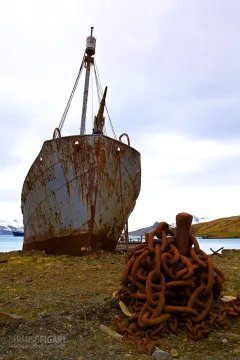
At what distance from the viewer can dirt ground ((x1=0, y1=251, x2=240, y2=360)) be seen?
306 centimetres

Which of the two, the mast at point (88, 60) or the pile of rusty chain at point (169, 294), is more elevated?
the mast at point (88, 60)

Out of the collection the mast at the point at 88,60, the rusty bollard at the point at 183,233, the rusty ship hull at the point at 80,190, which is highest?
the mast at the point at 88,60

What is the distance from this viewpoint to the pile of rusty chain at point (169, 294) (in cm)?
342

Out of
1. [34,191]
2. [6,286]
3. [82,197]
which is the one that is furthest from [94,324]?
[34,191]

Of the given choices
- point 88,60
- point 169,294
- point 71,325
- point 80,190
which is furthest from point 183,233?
point 88,60

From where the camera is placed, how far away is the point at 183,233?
13.9 feet

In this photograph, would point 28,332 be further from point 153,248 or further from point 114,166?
point 114,166

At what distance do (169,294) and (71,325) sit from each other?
3.70ft

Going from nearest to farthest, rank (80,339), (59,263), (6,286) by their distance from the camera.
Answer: (80,339)
(6,286)
(59,263)

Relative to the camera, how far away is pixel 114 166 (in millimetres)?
11930

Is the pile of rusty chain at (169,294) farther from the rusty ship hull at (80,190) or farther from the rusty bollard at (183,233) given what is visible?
the rusty ship hull at (80,190)

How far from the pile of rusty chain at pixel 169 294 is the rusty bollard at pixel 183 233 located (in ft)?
0.04

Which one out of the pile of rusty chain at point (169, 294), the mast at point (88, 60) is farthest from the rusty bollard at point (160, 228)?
the mast at point (88, 60)

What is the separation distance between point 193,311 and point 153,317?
424mm
